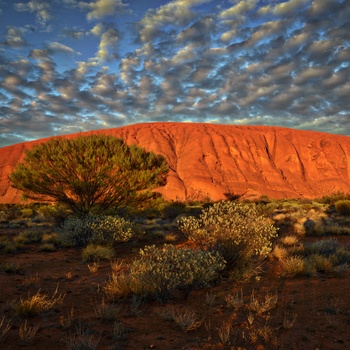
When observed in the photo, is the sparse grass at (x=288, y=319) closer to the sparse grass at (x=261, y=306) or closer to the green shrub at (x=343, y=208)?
the sparse grass at (x=261, y=306)

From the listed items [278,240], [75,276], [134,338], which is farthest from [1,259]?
[278,240]

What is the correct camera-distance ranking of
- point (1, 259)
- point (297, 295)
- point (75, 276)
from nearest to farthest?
point (297, 295), point (75, 276), point (1, 259)

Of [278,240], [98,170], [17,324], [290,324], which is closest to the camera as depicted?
[290,324]

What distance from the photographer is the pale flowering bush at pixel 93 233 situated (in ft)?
37.3

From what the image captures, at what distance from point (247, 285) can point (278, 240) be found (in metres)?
5.64

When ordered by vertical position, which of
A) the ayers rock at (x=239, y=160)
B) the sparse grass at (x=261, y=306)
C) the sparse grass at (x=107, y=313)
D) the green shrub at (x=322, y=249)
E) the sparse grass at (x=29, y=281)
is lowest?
the sparse grass at (x=29, y=281)

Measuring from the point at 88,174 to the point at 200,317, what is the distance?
33.5 ft

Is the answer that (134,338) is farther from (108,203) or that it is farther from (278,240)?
(108,203)

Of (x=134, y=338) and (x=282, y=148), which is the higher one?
(x=282, y=148)

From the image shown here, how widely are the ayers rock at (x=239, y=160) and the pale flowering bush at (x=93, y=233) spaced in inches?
1394

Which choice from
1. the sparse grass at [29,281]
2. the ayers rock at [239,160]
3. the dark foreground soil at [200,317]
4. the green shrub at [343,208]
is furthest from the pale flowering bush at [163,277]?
the ayers rock at [239,160]

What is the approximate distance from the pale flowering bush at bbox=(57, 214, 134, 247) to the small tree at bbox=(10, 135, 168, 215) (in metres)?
2.22

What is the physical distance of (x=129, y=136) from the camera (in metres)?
65.2

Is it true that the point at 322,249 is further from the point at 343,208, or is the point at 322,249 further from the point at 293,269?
the point at 343,208
